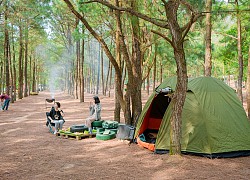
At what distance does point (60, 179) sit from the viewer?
4.73 metres

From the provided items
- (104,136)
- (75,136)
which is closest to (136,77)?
(104,136)

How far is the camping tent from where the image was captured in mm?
6086

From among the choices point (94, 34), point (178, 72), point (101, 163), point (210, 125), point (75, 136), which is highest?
point (94, 34)

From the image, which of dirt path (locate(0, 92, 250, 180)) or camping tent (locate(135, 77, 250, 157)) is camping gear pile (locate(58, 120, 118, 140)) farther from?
camping tent (locate(135, 77, 250, 157))

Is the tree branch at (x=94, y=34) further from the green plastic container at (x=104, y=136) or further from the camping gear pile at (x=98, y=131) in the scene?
the green plastic container at (x=104, y=136)

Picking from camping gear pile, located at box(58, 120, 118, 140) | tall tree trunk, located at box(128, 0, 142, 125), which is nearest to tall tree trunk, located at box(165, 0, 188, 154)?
camping gear pile, located at box(58, 120, 118, 140)

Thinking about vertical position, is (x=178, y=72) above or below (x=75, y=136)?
above

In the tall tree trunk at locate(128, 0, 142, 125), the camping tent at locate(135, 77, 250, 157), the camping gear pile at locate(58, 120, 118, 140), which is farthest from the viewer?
the tall tree trunk at locate(128, 0, 142, 125)

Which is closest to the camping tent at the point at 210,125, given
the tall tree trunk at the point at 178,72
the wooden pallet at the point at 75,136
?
the tall tree trunk at the point at 178,72

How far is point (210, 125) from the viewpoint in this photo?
6238 mm

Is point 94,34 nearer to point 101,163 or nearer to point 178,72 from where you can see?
point 178,72

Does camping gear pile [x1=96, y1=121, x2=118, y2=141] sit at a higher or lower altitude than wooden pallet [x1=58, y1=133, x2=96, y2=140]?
higher

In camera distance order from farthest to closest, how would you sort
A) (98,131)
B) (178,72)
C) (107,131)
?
1. (98,131)
2. (107,131)
3. (178,72)

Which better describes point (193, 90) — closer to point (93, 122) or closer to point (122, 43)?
point (122, 43)
